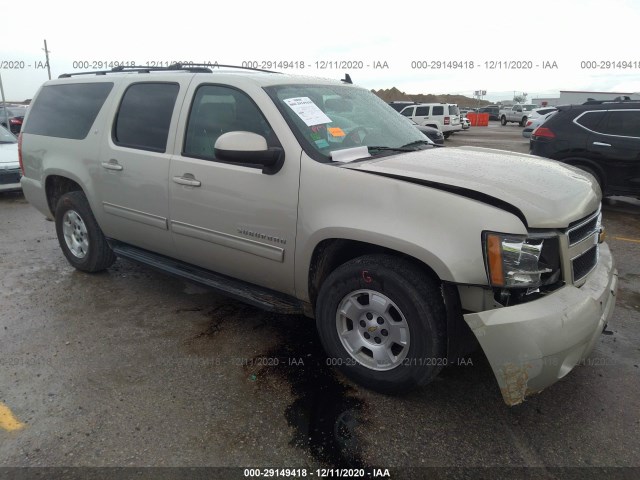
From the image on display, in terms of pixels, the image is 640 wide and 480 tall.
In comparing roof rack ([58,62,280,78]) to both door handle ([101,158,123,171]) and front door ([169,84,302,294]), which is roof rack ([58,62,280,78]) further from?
door handle ([101,158,123,171])

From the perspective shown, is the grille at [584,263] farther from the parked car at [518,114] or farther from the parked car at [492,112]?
the parked car at [492,112]

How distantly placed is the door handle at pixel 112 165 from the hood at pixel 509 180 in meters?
2.08

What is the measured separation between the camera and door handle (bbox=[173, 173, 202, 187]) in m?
3.23

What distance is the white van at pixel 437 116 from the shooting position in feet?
76.6

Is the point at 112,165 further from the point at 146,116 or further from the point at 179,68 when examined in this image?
the point at 179,68

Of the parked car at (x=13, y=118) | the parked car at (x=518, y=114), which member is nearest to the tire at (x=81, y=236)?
the parked car at (x=13, y=118)

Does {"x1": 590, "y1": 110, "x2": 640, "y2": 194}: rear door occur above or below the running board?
above

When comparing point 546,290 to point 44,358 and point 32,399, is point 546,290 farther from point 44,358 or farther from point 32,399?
point 44,358

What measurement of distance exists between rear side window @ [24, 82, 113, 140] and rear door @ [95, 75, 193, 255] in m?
0.34

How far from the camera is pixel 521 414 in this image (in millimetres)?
2596

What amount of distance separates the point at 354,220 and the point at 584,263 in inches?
50.4

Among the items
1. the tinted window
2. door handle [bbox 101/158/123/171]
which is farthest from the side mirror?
the tinted window

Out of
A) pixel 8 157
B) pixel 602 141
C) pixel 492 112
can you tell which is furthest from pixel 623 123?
pixel 492 112

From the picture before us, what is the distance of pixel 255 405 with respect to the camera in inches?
105
